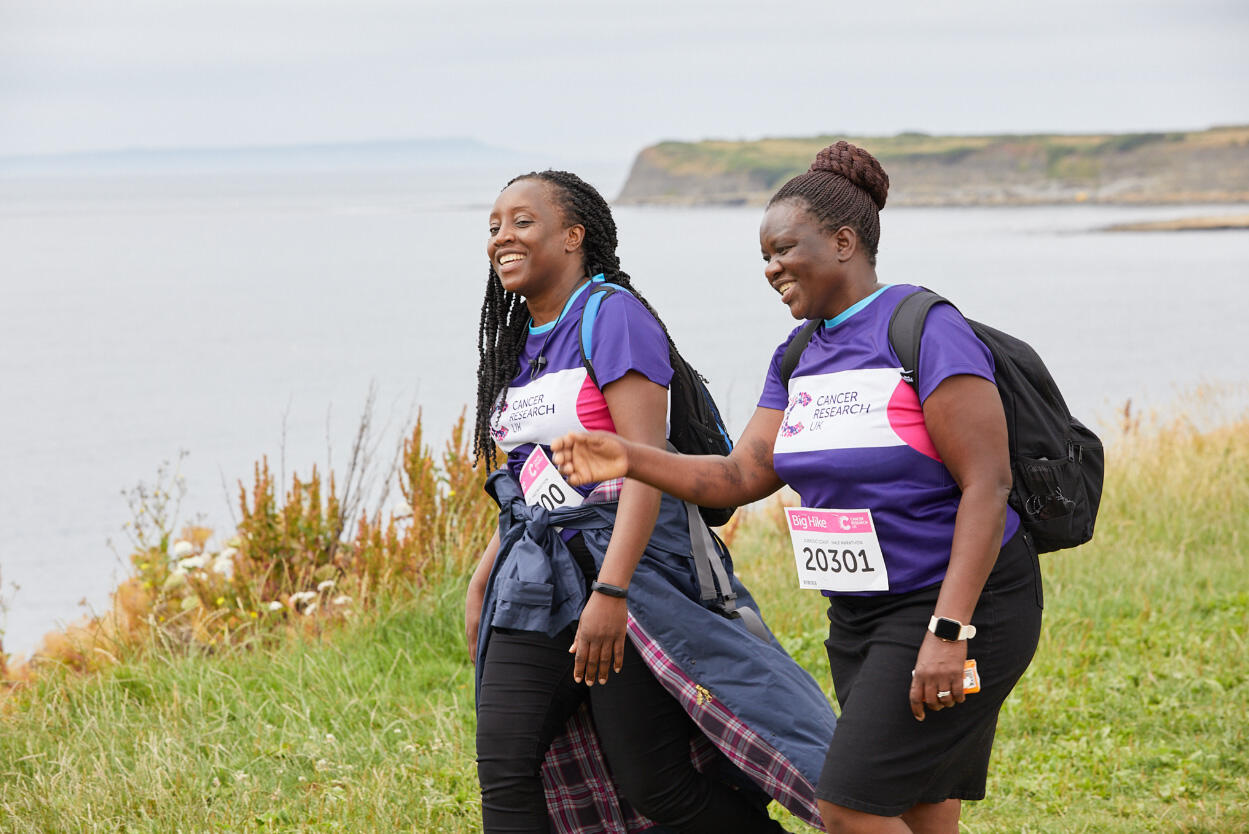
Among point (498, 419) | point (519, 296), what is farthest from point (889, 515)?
point (519, 296)

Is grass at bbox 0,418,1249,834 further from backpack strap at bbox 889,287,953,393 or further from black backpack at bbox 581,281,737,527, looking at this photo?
backpack strap at bbox 889,287,953,393

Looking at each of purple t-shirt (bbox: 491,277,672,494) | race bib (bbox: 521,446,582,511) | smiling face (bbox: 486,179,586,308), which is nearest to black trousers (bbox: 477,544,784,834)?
race bib (bbox: 521,446,582,511)

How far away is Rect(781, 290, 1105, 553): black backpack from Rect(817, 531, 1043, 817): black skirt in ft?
0.29

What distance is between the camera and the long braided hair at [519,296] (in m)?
3.74

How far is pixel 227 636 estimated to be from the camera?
20.2 feet

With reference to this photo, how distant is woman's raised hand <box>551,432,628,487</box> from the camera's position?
9.26ft

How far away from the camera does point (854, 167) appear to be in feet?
10.3

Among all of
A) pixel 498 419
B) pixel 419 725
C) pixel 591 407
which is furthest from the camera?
pixel 419 725

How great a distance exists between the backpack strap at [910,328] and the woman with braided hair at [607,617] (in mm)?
696

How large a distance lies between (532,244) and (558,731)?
4.25 ft

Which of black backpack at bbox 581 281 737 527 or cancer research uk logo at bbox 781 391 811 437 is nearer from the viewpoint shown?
cancer research uk logo at bbox 781 391 811 437

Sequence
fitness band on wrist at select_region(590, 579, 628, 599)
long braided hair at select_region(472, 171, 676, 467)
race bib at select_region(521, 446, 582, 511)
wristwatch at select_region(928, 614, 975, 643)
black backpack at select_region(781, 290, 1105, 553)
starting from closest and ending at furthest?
1. wristwatch at select_region(928, 614, 975, 643)
2. black backpack at select_region(781, 290, 1105, 553)
3. fitness band on wrist at select_region(590, 579, 628, 599)
4. race bib at select_region(521, 446, 582, 511)
5. long braided hair at select_region(472, 171, 676, 467)

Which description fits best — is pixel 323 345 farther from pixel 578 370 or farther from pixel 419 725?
pixel 578 370

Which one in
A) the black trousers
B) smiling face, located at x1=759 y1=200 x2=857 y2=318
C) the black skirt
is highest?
smiling face, located at x1=759 y1=200 x2=857 y2=318
